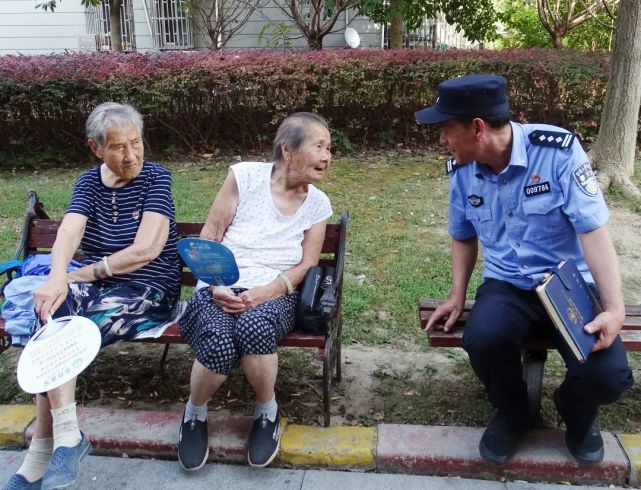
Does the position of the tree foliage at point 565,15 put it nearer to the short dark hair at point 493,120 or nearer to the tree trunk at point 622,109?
the tree trunk at point 622,109

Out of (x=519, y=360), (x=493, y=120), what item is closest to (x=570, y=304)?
(x=519, y=360)

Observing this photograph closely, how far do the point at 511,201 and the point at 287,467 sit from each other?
1.45m

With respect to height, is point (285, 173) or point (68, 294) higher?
point (285, 173)

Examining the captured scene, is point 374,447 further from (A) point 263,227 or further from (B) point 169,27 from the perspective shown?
(B) point 169,27

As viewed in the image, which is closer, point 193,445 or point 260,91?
point 193,445

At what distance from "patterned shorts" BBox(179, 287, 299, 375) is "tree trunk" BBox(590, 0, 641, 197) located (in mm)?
4800

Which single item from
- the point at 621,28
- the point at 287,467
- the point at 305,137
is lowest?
the point at 287,467

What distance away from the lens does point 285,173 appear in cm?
311

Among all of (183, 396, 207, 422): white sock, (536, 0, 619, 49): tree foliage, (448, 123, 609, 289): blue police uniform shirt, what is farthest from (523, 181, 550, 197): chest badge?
(536, 0, 619, 49): tree foliage

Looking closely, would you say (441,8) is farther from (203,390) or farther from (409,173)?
(203,390)

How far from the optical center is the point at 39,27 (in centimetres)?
1497

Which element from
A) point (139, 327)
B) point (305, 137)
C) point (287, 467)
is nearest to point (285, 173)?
point (305, 137)

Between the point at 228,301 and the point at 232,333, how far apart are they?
0.18m

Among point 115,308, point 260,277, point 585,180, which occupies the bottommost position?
point 115,308
